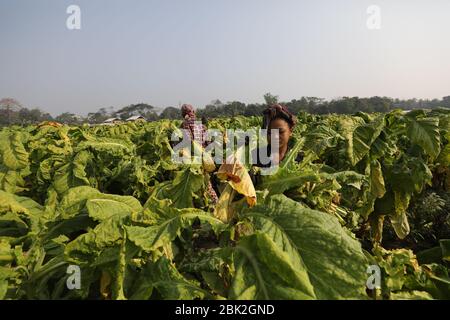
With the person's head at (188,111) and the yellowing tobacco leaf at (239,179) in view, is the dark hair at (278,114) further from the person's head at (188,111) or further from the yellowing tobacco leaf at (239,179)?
the person's head at (188,111)

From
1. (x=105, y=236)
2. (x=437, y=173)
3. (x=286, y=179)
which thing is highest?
(x=286, y=179)

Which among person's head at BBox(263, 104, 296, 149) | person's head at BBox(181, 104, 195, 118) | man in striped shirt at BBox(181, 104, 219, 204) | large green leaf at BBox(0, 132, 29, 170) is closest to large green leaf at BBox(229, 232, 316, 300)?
person's head at BBox(263, 104, 296, 149)

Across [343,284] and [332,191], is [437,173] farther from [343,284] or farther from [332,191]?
[343,284]

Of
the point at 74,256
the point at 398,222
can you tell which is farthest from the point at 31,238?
the point at 398,222

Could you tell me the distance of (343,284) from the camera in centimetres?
107

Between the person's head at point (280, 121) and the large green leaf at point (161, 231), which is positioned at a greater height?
the person's head at point (280, 121)

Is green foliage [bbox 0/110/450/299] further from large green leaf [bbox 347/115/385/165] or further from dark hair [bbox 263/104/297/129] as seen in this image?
dark hair [bbox 263/104/297/129]

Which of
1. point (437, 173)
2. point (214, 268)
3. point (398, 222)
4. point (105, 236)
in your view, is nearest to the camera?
point (105, 236)

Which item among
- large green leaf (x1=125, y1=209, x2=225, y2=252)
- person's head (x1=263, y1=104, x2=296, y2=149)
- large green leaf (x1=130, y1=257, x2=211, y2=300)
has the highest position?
person's head (x1=263, y1=104, x2=296, y2=149)

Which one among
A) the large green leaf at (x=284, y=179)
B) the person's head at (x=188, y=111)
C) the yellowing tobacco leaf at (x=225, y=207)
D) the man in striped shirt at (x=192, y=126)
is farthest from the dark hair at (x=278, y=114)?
the person's head at (x=188, y=111)

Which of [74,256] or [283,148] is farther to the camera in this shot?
[283,148]

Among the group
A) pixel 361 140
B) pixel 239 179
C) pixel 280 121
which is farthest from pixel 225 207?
pixel 361 140

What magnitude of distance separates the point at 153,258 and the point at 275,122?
173 centimetres

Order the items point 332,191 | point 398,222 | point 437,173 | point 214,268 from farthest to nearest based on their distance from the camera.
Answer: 1. point 437,173
2. point 398,222
3. point 332,191
4. point 214,268
